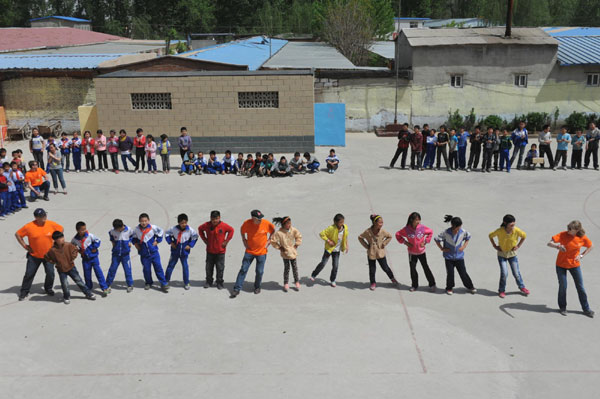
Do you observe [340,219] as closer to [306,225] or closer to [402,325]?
[402,325]

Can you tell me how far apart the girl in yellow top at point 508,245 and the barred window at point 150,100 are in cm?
1499

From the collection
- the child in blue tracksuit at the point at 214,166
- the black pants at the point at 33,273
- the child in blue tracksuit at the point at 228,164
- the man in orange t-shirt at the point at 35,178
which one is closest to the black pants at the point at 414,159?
the child in blue tracksuit at the point at 228,164

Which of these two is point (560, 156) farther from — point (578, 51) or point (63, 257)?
point (63, 257)

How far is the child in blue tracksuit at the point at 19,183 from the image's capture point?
13.7 metres

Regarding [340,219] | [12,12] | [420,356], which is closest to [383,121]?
[340,219]

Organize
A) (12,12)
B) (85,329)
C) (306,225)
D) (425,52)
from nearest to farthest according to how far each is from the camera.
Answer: (85,329) → (306,225) → (425,52) → (12,12)

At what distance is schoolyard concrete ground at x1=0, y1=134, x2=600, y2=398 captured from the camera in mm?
6715

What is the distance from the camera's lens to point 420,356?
7.30 metres

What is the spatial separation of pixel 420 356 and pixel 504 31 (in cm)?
2356

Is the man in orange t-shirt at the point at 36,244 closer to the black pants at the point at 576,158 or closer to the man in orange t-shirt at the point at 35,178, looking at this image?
the man in orange t-shirt at the point at 35,178

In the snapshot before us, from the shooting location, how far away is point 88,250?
29.6 feet

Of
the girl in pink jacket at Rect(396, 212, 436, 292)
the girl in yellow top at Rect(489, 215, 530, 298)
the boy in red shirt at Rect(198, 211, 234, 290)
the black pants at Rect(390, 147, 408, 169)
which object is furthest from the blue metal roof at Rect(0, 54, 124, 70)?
the girl in yellow top at Rect(489, 215, 530, 298)

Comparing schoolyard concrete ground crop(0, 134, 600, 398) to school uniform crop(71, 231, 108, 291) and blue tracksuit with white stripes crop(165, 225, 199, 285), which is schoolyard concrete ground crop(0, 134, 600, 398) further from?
blue tracksuit with white stripes crop(165, 225, 199, 285)


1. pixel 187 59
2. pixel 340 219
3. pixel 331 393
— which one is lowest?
pixel 331 393
